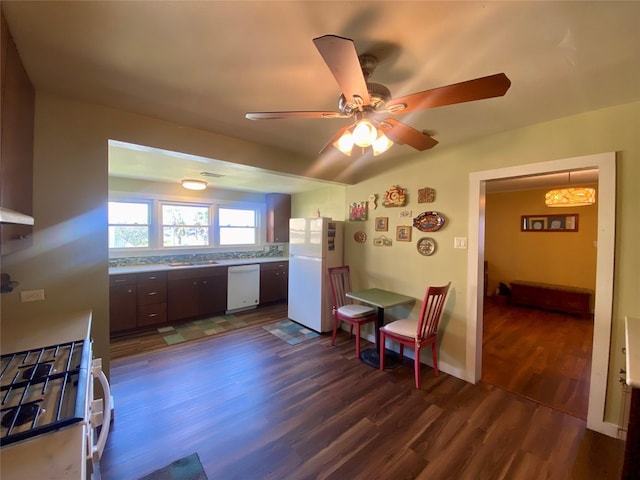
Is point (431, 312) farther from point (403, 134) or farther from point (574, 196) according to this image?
point (574, 196)

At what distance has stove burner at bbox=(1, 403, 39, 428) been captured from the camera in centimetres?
78

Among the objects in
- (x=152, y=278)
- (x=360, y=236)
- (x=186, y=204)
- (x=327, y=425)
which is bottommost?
(x=327, y=425)

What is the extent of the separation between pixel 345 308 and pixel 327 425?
4.62 feet

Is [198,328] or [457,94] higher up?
[457,94]

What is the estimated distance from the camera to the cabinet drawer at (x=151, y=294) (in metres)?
3.66

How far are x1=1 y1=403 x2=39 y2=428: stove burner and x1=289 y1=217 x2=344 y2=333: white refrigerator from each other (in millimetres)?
2962

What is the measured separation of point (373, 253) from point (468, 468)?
2230 mm

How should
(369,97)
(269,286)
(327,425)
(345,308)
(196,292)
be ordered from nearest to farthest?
(369,97)
(327,425)
(345,308)
(196,292)
(269,286)

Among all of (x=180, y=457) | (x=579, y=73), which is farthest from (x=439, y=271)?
(x=180, y=457)

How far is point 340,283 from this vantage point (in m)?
3.61

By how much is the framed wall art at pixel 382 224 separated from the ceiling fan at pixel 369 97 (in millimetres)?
1617

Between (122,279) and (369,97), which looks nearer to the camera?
(369,97)

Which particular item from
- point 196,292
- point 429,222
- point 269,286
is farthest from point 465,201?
point 196,292

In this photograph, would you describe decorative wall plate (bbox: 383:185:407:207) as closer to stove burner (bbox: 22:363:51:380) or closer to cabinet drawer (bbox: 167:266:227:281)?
cabinet drawer (bbox: 167:266:227:281)
